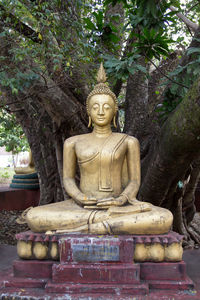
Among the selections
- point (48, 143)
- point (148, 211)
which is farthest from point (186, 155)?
point (48, 143)

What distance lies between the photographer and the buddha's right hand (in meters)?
3.65

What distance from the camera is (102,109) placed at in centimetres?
405

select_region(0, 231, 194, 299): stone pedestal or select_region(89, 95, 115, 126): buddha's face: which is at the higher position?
select_region(89, 95, 115, 126): buddha's face

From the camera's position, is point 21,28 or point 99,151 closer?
point 99,151

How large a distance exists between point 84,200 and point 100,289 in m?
1.11

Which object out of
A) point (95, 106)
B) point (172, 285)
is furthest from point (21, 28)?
point (172, 285)

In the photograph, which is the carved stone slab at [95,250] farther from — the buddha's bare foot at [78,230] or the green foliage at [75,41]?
the green foliage at [75,41]

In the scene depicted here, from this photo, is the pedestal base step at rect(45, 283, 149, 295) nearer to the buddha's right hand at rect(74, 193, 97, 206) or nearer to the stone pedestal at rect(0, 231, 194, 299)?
the stone pedestal at rect(0, 231, 194, 299)

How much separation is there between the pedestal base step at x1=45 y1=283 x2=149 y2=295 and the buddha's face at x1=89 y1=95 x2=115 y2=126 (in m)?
2.03

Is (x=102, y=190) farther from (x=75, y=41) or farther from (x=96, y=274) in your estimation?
(x=75, y=41)

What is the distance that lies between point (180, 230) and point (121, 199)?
8.30 ft

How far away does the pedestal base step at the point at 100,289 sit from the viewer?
279 centimetres

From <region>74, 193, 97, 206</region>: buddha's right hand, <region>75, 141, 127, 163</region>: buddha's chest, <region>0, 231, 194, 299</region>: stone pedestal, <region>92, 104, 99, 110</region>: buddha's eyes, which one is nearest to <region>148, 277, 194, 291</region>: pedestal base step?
<region>0, 231, 194, 299</region>: stone pedestal

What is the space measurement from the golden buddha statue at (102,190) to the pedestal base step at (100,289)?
1.75 feet
